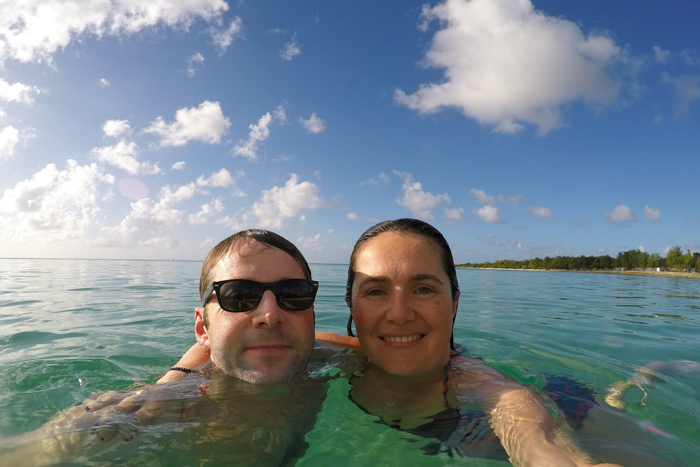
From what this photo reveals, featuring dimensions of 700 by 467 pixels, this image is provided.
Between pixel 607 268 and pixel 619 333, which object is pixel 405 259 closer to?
pixel 619 333

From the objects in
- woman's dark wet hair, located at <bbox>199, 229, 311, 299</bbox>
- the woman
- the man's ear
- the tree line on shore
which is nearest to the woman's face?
the woman

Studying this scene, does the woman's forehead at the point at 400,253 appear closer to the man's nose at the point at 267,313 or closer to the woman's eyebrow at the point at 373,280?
the woman's eyebrow at the point at 373,280

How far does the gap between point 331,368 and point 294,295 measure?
1288mm

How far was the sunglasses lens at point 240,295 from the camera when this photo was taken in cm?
284

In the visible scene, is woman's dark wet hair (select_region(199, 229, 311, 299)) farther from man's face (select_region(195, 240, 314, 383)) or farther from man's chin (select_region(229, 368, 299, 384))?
man's chin (select_region(229, 368, 299, 384))

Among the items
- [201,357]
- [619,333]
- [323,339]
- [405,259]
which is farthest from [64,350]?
[619,333]

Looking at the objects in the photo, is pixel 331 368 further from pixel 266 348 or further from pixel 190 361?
pixel 190 361

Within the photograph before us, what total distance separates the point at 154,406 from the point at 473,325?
803 cm

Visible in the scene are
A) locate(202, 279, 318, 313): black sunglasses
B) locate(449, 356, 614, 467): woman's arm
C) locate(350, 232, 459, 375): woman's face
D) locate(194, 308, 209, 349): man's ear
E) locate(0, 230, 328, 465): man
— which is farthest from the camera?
locate(194, 308, 209, 349): man's ear

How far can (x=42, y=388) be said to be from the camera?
13.5ft

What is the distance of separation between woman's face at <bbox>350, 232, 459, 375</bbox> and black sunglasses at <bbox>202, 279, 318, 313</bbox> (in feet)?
1.70

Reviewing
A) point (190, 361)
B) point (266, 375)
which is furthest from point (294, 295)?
point (190, 361)

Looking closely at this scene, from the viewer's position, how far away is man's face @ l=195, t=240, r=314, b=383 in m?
2.78

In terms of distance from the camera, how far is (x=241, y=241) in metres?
3.17
